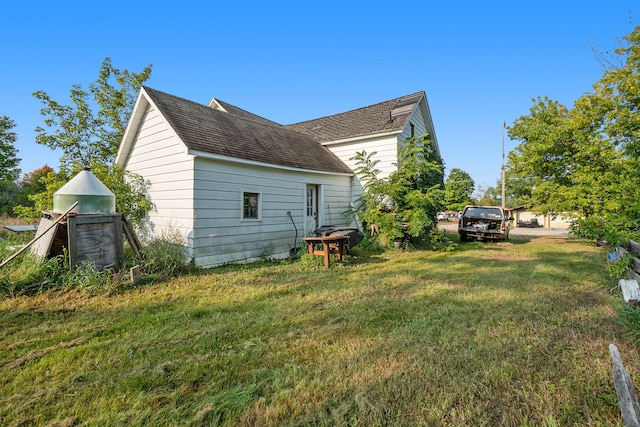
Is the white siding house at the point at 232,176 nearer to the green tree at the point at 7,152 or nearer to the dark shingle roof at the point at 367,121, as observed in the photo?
the dark shingle roof at the point at 367,121

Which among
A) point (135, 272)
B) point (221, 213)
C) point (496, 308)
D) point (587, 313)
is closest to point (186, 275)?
point (135, 272)

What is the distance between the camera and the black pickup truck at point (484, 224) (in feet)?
40.9

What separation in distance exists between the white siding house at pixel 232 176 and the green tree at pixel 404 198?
0.90m

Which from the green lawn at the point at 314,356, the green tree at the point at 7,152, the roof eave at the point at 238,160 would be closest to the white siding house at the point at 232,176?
the roof eave at the point at 238,160

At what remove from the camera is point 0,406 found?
6.74 feet

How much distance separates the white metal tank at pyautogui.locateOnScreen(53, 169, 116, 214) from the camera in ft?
18.3

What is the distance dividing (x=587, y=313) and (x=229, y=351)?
Result: 4588 millimetres

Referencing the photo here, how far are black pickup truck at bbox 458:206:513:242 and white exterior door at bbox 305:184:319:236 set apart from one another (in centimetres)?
766

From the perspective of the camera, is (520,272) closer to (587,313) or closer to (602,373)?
(587,313)

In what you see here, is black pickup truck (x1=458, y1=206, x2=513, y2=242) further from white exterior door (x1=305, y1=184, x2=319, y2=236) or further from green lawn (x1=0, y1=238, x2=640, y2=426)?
green lawn (x1=0, y1=238, x2=640, y2=426)

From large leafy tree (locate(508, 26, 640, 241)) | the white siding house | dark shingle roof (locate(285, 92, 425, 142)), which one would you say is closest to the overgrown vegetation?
the white siding house

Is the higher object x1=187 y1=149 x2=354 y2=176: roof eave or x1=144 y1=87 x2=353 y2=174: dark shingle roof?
x1=144 y1=87 x2=353 y2=174: dark shingle roof

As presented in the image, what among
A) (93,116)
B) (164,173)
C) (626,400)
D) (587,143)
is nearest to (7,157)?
(93,116)

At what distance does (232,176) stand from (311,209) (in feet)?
11.5
